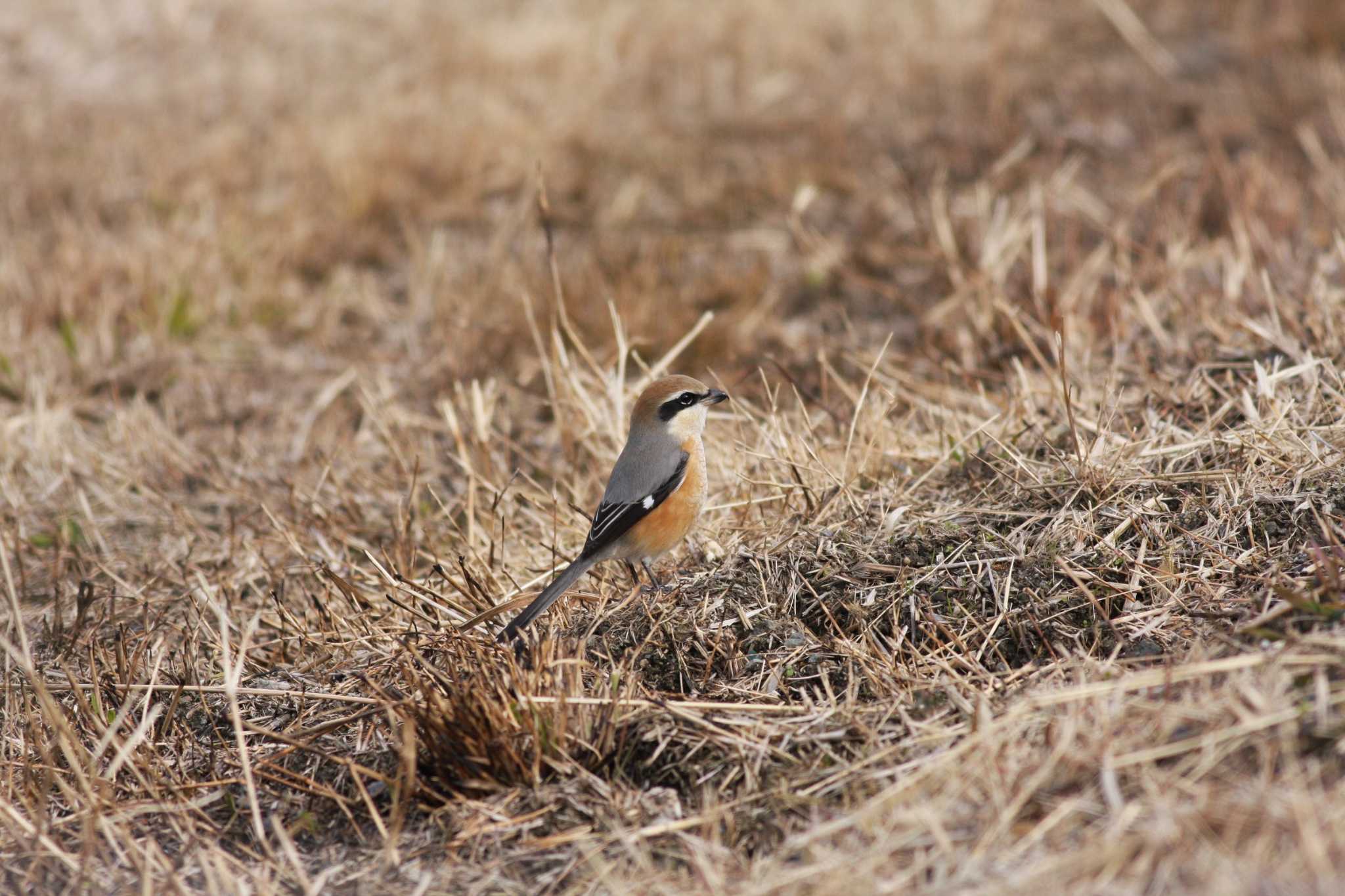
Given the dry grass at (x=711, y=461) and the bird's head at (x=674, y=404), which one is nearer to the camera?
the dry grass at (x=711, y=461)

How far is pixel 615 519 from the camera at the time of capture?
3.75 m

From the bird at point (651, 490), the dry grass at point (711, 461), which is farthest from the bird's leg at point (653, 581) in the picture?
the dry grass at point (711, 461)

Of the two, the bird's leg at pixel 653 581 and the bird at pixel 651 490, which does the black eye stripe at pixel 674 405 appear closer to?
the bird at pixel 651 490

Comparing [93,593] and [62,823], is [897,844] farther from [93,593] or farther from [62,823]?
[93,593]

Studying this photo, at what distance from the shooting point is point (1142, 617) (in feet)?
10.8

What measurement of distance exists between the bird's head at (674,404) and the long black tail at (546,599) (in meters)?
0.62

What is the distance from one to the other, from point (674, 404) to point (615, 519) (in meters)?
0.57

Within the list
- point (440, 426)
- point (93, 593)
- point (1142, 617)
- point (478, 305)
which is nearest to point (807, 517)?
point (1142, 617)

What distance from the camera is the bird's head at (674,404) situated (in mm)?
4105

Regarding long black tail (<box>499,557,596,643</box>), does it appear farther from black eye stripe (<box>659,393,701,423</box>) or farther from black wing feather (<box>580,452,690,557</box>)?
black eye stripe (<box>659,393,701,423</box>)

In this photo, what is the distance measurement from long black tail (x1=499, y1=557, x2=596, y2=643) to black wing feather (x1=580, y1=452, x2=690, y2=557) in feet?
0.14

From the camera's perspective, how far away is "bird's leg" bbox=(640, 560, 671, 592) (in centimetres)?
385

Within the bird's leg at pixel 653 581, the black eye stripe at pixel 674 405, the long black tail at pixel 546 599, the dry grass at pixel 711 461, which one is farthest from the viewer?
the black eye stripe at pixel 674 405

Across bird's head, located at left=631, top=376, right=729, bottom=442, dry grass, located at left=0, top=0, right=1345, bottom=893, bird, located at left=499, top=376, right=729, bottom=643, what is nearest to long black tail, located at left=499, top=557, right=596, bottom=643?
bird, located at left=499, top=376, right=729, bottom=643
